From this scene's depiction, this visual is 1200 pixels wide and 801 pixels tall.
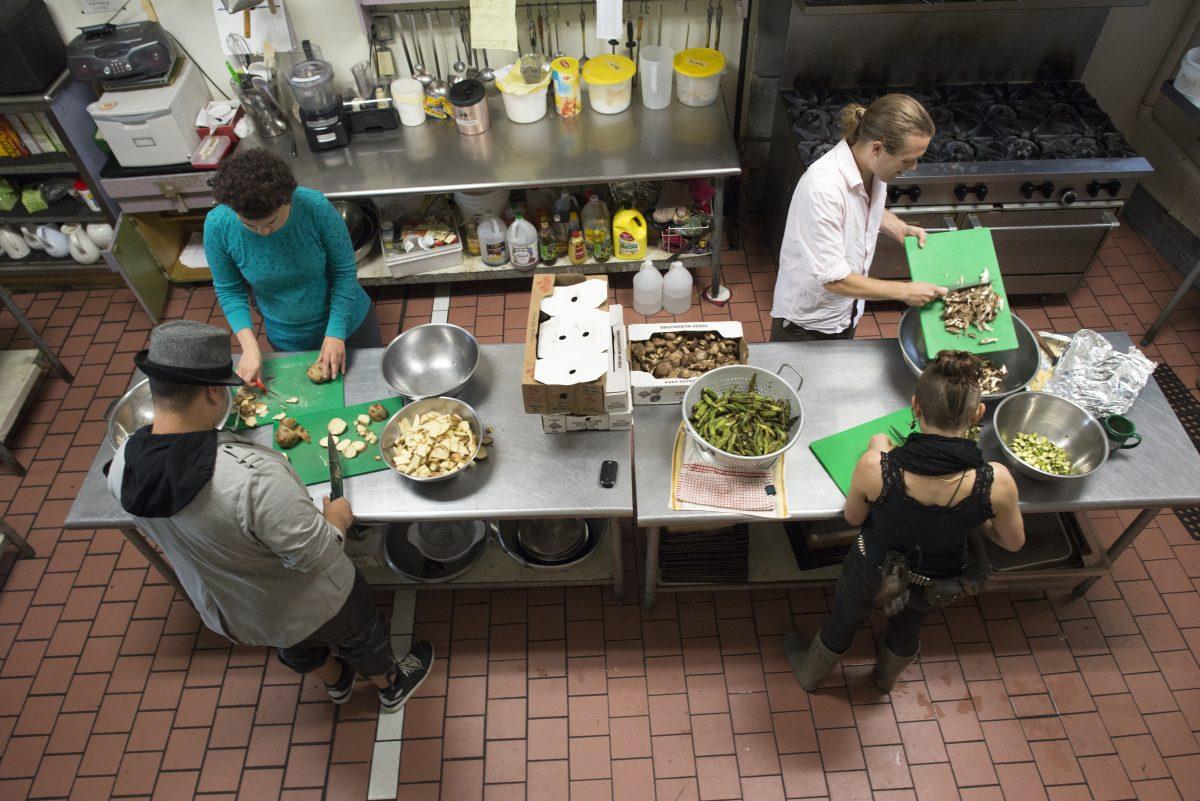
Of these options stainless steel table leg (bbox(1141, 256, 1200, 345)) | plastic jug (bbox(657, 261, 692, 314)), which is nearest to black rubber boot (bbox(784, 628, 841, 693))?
plastic jug (bbox(657, 261, 692, 314))

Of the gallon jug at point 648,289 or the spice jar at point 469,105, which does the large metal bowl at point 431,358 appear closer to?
Result: the gallon jug at point 648,289

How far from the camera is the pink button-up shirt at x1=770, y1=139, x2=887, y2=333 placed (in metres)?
2.68

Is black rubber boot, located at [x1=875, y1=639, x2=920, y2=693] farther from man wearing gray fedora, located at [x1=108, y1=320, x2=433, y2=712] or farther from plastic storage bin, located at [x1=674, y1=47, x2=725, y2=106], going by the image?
plastic storage bin, located at [x1=674, y1=47, x2=725, y2=106]

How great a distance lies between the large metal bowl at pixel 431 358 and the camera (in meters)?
2.99

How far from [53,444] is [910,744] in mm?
4629

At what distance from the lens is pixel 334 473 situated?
262 cm

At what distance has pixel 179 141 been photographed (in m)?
4.11

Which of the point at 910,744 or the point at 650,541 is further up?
the point at 650,541

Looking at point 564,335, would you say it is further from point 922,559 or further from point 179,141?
point 179,141

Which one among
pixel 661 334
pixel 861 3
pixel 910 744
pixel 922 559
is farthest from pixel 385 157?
pixel 910 744

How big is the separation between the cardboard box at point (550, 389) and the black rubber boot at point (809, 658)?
4.38 ft

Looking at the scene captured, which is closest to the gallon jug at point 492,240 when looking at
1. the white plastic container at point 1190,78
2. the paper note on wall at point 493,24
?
the paper note on wall at point 493,24

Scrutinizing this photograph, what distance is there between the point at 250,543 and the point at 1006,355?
2.77m

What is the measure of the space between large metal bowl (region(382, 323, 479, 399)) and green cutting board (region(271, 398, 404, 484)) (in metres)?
0.13
